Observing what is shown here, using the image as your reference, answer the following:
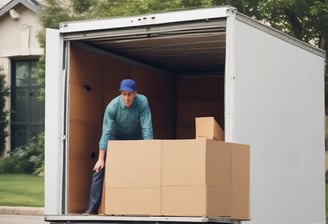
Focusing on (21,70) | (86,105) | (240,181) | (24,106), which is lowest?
(240,181)

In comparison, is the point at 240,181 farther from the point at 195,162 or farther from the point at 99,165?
the point at 99,165

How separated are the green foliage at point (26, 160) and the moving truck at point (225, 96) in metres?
17.8

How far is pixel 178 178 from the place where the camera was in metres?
8.38

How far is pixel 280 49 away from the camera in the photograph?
10055 mm

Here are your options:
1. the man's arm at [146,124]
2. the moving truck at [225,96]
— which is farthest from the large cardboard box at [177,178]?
the man's arm at [146,124]

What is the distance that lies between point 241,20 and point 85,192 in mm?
2679

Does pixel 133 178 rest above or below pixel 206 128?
below

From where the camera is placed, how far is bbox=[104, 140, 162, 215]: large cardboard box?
847cm

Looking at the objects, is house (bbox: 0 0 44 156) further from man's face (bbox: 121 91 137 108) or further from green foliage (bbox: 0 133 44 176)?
man's face (bbox: 121 91 137 108)

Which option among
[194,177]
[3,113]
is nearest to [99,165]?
[194,177]

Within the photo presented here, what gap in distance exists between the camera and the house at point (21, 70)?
32969 millimetres

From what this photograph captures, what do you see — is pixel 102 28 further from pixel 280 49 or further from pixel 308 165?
pixel 308 165

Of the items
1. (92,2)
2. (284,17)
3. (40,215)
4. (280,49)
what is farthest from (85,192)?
(92,2)

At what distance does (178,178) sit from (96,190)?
156cm
